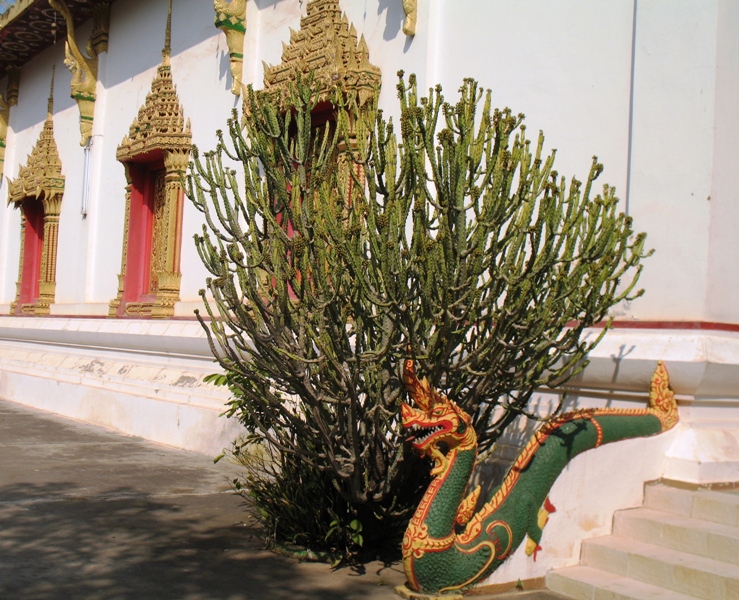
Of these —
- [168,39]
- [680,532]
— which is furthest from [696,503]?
[168,39]

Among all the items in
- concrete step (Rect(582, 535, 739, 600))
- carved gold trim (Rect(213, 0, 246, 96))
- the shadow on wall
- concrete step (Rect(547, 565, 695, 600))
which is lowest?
the shadow on wall

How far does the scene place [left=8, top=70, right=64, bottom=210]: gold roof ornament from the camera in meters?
12.7

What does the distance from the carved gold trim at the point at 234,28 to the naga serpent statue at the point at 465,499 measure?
17.8 feet

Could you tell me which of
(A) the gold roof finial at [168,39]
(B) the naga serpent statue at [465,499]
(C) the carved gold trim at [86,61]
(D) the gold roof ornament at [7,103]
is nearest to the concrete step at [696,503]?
(B) the naga serpent statue at [465,499]

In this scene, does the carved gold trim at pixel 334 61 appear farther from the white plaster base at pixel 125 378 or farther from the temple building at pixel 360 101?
the white plaster base at pixel 125 378

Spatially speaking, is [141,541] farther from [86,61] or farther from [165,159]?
[86,61]

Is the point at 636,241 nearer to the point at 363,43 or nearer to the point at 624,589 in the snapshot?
the point at 624,589

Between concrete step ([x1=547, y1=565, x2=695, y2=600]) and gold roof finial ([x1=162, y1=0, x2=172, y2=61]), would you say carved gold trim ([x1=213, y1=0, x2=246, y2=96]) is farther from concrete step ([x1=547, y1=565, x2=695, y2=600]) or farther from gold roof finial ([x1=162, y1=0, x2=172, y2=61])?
concrete step ([x1=547, y1=565, x2=695, y2=600])

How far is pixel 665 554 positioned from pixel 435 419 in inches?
50.4

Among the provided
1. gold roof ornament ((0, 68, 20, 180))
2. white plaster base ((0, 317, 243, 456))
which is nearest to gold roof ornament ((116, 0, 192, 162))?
white plaster base ((0, 317, 243, 456))

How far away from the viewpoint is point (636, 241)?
4820 mm

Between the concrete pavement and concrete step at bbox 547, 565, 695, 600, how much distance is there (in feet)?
0.29

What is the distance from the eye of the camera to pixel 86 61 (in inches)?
467

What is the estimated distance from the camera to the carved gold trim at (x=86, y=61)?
11703 mm
